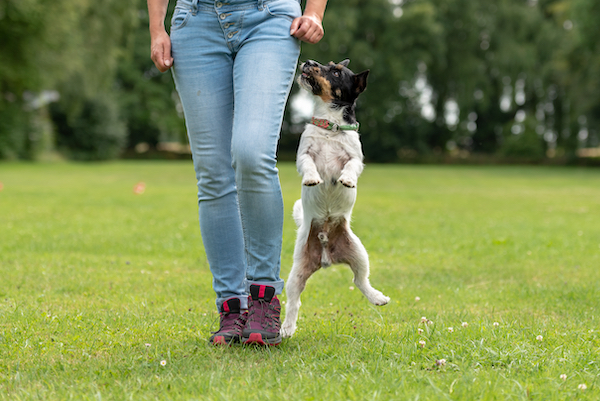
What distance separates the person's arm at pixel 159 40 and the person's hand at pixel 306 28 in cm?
69

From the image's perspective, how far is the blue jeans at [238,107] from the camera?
317 cm

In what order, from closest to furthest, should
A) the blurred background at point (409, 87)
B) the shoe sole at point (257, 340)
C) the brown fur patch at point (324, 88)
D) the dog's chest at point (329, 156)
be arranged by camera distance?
the shoe sole at point (257, 340) < the dog's chest at point (329, 156) < the brown fur patch at point (324, 88) < the blurred background at point (409, 87)

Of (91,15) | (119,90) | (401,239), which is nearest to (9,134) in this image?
(91,15)

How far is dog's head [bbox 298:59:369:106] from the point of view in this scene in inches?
141

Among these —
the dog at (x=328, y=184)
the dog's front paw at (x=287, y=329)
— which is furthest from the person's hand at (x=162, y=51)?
the dog's front paw at (x=287, y=329)

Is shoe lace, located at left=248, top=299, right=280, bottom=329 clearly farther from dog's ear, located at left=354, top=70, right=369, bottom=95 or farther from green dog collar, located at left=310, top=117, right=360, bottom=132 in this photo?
dog's ear, located at left=354, top=70, right=369, bottom=95

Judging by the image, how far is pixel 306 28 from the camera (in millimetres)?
3287

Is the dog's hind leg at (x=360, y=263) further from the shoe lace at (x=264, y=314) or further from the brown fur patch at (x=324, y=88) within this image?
the brown fur patch at (x=324, y=88)

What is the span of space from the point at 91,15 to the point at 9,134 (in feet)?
24.7

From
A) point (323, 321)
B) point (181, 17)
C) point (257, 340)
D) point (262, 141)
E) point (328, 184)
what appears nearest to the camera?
point (262, 141)

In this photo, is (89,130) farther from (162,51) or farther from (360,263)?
(360,263)

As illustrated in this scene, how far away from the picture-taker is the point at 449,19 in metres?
43.8

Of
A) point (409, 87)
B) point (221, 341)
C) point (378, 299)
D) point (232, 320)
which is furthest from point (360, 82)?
point (409, 87)

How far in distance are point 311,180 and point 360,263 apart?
756mm
